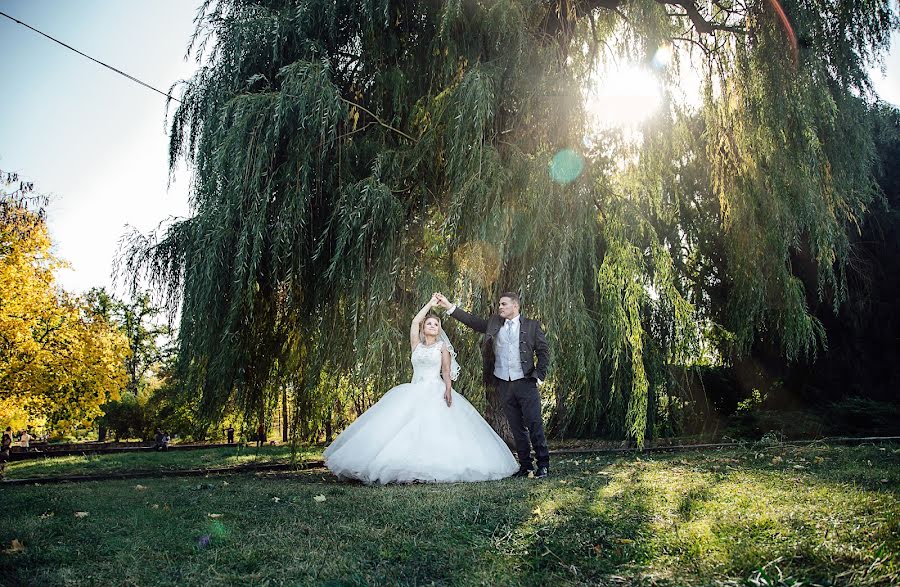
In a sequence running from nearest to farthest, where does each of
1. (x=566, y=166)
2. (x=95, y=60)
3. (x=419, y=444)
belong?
1. (x=419, y=444)
2. (x=566, y=166)
3. (x=95, y=60)

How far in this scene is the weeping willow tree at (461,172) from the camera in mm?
5789

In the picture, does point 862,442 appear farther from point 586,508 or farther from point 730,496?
point 586,508

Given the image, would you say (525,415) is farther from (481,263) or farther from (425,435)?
(481,263)

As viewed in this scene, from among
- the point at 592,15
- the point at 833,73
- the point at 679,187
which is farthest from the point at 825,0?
the point at 679,187

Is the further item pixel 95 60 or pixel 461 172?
pixel 95 60

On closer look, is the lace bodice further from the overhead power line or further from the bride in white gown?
the overhead power line

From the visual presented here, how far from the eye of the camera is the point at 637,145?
6.57m

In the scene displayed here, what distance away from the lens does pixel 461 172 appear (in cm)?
590

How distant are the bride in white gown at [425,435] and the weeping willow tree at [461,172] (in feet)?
1.01

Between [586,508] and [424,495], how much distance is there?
118 centimetres

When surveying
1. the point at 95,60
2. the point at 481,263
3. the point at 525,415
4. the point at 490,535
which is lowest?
the point at 490,535

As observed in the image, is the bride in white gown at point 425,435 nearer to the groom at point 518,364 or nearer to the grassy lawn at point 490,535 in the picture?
the groom at point 518,364

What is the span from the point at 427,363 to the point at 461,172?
1.85m

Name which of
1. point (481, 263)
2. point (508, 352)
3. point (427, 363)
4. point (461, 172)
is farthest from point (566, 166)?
point (427, 363)
